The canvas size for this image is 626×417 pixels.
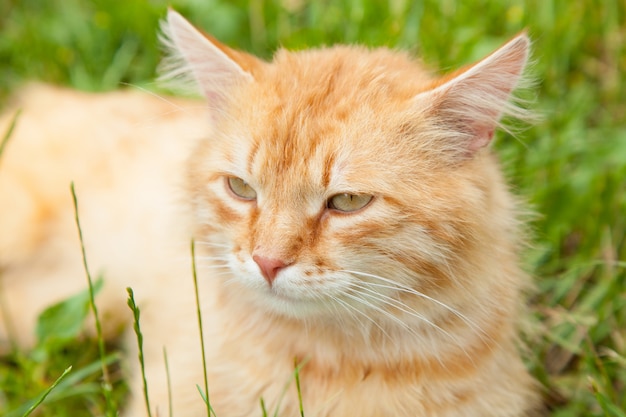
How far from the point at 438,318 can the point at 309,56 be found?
0.89 meters

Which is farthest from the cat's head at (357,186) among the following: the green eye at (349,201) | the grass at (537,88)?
the grass at (537,88)

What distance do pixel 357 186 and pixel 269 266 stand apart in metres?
0.31

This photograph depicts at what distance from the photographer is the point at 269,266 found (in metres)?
1.86

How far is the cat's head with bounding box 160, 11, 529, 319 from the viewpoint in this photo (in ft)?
6.19

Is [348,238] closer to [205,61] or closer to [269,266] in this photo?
[269,266]

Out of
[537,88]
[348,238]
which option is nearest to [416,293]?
[348,238]

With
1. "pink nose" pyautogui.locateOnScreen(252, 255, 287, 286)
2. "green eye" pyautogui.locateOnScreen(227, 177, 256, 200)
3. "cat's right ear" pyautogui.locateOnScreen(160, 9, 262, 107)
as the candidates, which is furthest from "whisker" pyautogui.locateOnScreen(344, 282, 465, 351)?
"cat's right ear" pyautogui.locateOnScreen(160, 9, 262, 107)

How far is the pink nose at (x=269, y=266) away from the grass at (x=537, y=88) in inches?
38.1

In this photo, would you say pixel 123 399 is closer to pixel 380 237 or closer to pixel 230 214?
pixel 230 214

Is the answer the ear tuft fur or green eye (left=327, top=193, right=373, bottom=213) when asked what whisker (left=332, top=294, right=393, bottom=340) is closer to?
green eye (left=327, top=193, right=373, bottom=213)

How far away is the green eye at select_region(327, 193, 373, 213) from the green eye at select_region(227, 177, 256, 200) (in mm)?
250

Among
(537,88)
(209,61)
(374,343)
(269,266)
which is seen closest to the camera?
(269,266)

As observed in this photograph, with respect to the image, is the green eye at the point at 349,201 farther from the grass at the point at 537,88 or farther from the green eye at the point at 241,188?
the grass at the point at 537,88

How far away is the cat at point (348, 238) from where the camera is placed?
191 cm
